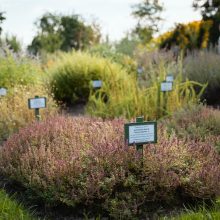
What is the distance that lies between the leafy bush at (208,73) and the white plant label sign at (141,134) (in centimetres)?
544

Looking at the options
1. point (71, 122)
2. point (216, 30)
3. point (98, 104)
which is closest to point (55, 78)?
point (98, 104)

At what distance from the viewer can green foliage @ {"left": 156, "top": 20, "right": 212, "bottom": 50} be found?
18.5 metres

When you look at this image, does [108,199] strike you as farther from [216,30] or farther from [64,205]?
[216,30]

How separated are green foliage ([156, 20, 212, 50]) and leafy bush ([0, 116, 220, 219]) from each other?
14.6m

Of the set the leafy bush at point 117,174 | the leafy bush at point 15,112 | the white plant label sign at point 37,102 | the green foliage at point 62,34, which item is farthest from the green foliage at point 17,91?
the green foliage at point 62,34

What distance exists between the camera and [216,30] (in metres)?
18.4

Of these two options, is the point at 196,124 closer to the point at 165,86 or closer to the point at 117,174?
the point at 165,86

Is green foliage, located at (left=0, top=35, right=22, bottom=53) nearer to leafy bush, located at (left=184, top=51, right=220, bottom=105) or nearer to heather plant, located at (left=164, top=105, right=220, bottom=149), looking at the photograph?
leafy bush, located at (left=184, top=51, right=220, bottom=105)

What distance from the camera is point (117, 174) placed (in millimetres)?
3586

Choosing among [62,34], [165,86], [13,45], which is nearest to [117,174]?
[165,86]

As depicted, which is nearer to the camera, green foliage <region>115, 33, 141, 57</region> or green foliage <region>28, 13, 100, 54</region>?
green foliage <region>115, 33, 141, 57</region>

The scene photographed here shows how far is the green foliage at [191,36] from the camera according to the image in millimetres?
18486

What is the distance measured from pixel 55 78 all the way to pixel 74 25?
27314mm

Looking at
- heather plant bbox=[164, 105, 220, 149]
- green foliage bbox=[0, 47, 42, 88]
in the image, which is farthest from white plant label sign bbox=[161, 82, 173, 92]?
green foliage bbox=[0, 47, 42, 88]
